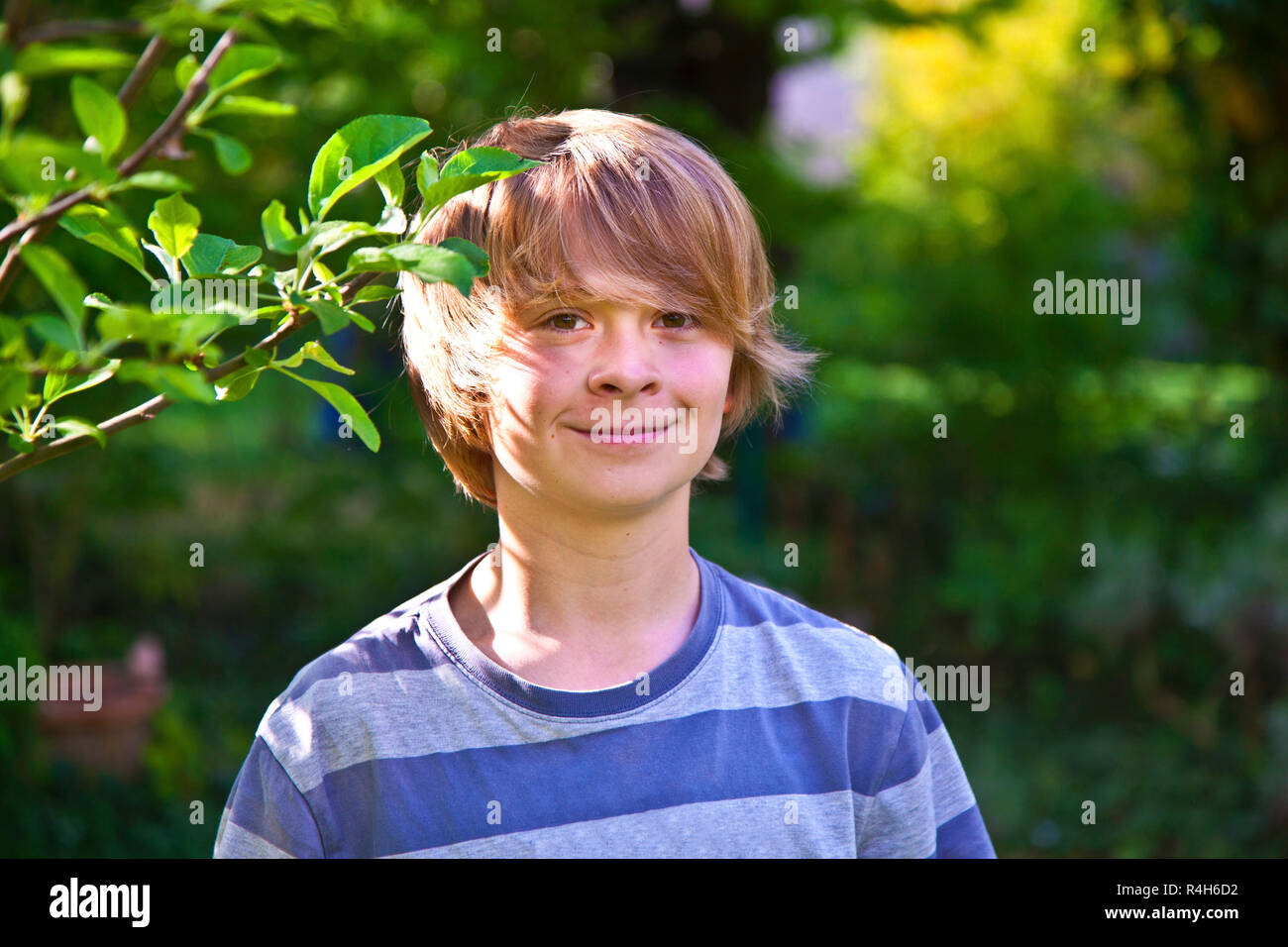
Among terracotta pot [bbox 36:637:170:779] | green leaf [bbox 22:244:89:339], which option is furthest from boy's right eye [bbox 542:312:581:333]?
terracotta pot [bbox 36:637:170:779]

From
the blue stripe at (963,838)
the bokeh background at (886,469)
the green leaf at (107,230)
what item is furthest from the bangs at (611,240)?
the bokeh background at (886,469)

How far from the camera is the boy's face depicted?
1.35 meters

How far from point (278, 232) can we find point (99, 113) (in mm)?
161

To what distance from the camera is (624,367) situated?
1.34 m

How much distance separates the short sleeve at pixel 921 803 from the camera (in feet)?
4.83

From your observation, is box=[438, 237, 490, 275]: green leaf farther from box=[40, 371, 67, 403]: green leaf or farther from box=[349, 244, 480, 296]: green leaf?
box=[40, 371, 67, 403]: green leaf

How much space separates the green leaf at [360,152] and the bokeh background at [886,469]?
9.14ft

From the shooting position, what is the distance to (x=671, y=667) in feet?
4.77

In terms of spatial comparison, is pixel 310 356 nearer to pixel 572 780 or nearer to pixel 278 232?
pixel 278 232

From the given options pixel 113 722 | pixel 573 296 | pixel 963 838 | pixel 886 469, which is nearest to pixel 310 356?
pixel 573 296

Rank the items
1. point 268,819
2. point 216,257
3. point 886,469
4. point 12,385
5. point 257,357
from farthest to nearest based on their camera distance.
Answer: point 886,469, point 268,819, point 216,257, point 257,357, point 12,385
